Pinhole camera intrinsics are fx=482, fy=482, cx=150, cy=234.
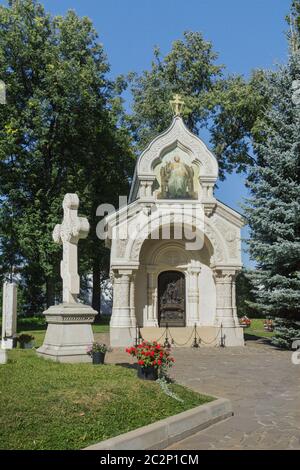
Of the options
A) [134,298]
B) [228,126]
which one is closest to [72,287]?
[134,298]

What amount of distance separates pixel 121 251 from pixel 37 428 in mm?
14861

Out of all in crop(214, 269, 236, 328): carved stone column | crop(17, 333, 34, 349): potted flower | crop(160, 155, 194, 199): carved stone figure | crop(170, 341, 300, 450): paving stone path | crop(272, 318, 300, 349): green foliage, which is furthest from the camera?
crop(160, 155, 194, 199): carved stone figure

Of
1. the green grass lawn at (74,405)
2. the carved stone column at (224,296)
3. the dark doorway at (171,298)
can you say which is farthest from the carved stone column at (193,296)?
the green grass lawn at (74,405)

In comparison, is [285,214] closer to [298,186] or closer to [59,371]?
[298,186]

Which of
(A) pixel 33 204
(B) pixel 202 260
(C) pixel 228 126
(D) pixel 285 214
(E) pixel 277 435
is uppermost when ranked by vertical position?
(C) pixel 228 126

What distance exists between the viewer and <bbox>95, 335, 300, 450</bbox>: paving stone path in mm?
6309

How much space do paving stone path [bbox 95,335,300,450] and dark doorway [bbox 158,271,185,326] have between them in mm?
4099

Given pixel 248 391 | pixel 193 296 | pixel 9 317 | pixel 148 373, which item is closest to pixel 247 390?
pixel 248 391

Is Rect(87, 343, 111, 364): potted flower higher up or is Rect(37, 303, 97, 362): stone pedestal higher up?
Rect(37, 303, 97, 362): stone pedestal

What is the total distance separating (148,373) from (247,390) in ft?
7.81

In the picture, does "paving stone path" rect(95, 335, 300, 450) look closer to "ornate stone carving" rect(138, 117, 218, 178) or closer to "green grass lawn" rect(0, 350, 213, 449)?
"green grass lawn" rect(0, 350, 213, 449)

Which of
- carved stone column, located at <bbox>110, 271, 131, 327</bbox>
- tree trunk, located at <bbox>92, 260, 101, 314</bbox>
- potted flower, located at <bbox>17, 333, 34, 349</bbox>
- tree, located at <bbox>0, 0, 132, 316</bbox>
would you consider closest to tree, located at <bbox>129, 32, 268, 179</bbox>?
tree, located at <bbox>0, 0, 132, 316</bbox>

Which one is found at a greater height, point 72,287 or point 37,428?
point 72,287
